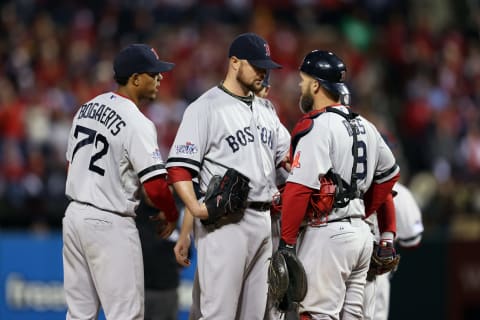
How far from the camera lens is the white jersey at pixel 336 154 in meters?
6.33

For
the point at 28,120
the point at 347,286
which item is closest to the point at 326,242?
the point at 347,286

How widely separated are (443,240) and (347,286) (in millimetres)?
5694

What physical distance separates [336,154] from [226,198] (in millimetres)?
777

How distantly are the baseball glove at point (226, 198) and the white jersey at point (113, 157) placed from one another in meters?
0.37

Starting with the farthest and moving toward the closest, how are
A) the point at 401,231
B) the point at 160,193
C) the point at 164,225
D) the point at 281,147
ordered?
the point at 401,231
the point at 281,147
the point at 164,225
the point at 160,193

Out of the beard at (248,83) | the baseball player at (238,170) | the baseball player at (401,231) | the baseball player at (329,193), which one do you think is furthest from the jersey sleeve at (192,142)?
the baseball player at (401,231)

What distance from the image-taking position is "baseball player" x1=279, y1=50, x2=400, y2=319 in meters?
6.34

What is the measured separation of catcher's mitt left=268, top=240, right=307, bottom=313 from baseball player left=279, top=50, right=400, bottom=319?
0.16 feet

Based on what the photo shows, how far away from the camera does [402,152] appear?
15.3 meters

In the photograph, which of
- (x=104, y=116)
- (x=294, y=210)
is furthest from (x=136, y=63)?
(x=294, y=210)

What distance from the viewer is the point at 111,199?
6.53 m

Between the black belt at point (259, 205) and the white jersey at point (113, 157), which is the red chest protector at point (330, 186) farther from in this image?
the white jersey at point (113, 157)

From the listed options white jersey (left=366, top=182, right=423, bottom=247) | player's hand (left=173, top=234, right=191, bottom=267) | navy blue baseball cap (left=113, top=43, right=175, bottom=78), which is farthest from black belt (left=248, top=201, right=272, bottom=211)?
white jersey (left=366, top=182, right=423, bottom=247)

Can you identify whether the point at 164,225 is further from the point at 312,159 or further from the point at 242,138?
the point at 312,159
